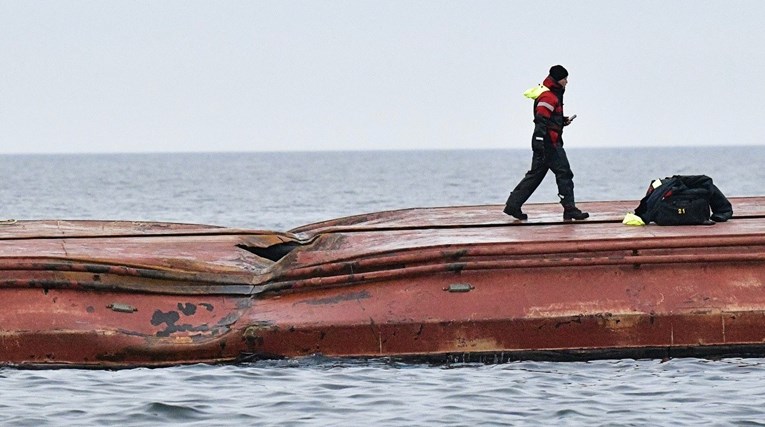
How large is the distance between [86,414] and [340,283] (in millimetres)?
2822

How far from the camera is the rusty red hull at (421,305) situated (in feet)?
43.4

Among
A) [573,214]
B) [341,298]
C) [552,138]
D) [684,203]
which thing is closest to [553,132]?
[552,138]

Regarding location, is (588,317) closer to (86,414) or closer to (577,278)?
(577,278)

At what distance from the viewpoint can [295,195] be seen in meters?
67.2

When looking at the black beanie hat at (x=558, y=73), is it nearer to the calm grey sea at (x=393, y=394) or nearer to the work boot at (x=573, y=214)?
the work boot at (x=573, y=214)

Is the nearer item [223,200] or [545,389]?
[545,389]

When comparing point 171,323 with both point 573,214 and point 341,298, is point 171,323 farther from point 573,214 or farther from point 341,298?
point 573,214

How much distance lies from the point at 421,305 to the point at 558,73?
132 inches

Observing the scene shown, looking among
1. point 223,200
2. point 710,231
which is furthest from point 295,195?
point 710,231

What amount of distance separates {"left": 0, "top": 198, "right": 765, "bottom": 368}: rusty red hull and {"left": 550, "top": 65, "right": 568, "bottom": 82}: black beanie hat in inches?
92.1

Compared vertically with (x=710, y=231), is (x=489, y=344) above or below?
below

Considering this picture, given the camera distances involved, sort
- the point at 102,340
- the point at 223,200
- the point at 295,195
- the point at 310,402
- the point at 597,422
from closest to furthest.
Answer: the point at 597,422, the point at 310,402, the point at 102,340, the point at 223,200, the point at 295,195

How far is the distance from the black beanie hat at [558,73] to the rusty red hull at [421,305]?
7.67 feet

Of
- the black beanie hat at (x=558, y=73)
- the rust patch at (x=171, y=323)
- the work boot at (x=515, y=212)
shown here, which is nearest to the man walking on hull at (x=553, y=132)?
the black beanie hat at (x=558, y=73)
